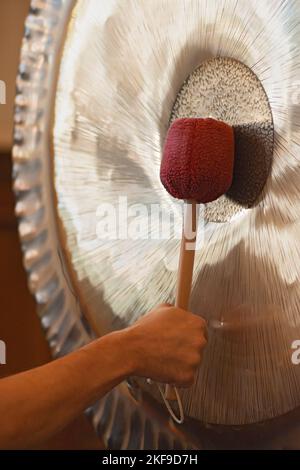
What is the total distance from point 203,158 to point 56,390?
20cm

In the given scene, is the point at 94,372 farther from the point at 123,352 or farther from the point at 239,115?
the point at 239,115

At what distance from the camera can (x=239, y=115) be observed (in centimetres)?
55

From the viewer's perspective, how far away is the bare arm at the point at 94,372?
1.78 feet

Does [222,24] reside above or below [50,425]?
above

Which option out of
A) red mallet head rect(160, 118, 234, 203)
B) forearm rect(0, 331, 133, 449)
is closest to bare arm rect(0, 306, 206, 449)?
forearm rect(0, 331, 133, 449)

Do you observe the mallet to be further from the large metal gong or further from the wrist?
the wrist

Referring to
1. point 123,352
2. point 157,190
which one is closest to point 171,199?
point 157,190

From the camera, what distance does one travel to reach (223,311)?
581 millimetres

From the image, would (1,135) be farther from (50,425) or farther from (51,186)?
(50,425)

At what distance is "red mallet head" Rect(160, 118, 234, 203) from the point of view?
541 mm

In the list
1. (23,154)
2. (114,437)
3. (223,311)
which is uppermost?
(23,154)

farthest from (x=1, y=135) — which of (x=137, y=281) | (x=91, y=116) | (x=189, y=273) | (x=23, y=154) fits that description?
(x=189, y=273)

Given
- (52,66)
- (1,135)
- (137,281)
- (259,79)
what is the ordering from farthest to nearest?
(1,135), (52,66), (137,281), (259,79)
